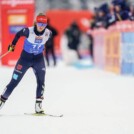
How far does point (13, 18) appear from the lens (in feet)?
59.8

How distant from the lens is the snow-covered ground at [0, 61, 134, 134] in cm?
704

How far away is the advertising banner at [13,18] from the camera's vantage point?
18078 millimetres

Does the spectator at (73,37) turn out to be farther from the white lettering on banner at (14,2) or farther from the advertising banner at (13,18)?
the white lettering on banner at (14,2)

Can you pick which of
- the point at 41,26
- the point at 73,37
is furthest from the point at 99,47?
the point at 41,26

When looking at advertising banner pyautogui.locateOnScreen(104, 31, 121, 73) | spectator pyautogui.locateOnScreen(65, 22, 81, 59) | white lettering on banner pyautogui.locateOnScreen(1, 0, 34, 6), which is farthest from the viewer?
spectator pyautogui.locateOnScreen(65, 22, 81, 59)

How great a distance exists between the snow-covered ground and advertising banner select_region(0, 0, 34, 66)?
3511 mm

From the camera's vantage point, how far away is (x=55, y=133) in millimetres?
6645

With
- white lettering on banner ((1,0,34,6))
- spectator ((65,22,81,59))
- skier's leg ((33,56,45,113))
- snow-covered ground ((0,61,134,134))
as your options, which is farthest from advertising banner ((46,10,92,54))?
skier's leg ((33,56,45,113))

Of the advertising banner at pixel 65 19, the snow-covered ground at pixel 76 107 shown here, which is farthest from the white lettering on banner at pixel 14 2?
the advertising banner at pixel 65 19

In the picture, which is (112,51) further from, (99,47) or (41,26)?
(41,26)

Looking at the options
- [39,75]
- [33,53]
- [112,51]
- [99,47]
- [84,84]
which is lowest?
[99,47]

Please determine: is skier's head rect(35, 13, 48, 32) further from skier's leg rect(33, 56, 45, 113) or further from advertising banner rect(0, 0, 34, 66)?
advertising banner rect(0, 0, 34, 66)

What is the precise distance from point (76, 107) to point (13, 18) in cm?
928

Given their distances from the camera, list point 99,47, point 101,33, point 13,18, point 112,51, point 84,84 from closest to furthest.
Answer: point 84,84, point 112,51, point 13,18, point 101,33, point 99,47
